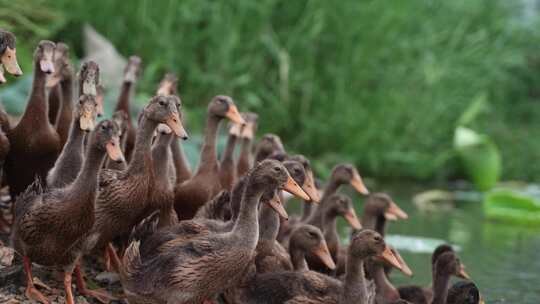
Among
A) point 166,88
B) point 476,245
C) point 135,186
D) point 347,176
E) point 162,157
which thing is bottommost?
point 135,186

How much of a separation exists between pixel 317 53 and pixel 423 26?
177cm

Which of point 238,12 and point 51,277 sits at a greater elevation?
point 238,12

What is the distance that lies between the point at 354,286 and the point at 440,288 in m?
1.08

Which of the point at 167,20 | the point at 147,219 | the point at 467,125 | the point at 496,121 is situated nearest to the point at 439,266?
the point at 147,219

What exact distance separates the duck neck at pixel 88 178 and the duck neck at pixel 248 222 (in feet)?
2.31

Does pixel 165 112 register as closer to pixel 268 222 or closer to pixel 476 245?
pixel 268 222

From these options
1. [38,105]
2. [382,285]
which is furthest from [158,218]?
[382,285]

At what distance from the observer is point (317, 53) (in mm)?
11586

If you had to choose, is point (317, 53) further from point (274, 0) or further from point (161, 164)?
point (161, 164)

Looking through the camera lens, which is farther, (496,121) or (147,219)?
(496,121)

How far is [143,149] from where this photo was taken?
492 centimetres

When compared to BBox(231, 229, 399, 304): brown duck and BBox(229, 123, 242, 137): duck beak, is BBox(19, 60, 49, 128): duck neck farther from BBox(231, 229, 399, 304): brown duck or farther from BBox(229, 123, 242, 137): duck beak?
BBox(229, 123, 242, 137): duck beak

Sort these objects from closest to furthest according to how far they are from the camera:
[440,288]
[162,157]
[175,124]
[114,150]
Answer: [114,150], [175,124], [162,157], [440,288]

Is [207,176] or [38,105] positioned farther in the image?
[207,176]
